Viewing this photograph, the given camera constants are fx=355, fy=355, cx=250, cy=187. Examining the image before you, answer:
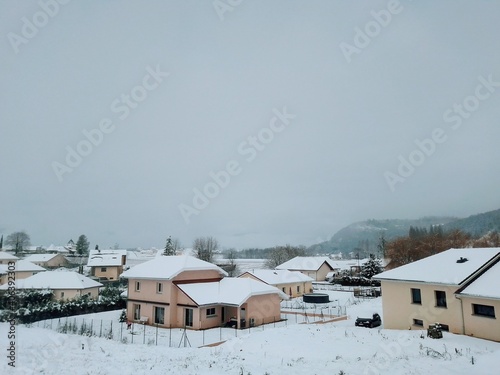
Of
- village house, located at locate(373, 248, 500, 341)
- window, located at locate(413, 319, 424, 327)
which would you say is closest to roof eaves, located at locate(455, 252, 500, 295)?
village house, located at locate(373, 248, 500, 341)

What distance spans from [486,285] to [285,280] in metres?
35.3

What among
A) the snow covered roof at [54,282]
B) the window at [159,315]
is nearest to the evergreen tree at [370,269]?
the window at [159,315]

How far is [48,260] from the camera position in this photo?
89.9m

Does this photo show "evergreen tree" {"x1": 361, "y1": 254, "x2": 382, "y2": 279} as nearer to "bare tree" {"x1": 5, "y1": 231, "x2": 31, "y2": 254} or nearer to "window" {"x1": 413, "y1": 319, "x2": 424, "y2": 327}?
"window" {"x1": 413, "y1": 319, "x2": 424, "y2": 327}

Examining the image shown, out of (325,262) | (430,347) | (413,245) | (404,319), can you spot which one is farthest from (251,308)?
(325,262)

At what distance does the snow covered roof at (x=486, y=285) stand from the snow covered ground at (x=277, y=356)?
2432 mm

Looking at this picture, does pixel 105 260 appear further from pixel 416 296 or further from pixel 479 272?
pixel 479 272

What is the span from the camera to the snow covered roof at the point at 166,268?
3188 centimetres

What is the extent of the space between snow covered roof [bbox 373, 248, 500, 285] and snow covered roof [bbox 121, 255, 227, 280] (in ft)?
53.5

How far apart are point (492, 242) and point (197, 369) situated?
7107cm

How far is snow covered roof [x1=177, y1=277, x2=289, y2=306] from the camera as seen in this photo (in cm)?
2973

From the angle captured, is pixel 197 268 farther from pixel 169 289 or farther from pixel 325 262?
pixel 325 262

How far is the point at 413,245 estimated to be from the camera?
65125 millimetres

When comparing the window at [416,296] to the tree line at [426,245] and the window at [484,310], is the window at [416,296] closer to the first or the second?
the window at [484,310]
